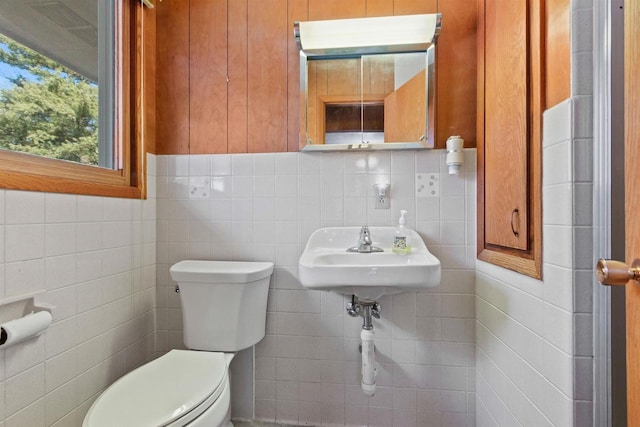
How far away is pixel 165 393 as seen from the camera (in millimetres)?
872

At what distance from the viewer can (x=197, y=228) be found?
1401 millimetres

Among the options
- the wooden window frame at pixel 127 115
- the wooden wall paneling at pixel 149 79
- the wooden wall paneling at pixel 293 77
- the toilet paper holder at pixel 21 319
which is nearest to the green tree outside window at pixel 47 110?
the wooden window frame at pixel 127 115

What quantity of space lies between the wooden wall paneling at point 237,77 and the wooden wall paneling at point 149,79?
1.24ft

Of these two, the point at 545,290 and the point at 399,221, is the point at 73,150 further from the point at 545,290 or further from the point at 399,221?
the point at 545,290

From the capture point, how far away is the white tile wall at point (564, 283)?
27.6 inches

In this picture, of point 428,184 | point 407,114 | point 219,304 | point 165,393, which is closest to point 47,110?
point 219,304

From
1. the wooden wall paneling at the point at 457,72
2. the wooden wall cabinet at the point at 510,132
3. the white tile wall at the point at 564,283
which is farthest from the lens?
the wooden wall paneling at the point at 457,72

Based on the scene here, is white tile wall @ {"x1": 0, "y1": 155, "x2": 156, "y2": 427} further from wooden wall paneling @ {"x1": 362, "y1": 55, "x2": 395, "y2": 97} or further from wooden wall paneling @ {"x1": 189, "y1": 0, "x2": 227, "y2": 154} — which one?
wooden wall paneling @ {"x1": 362, "y1": 55, "x2": 395, "y2": 97}

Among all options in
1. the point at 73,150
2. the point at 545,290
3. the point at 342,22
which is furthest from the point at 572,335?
the point at 73,150

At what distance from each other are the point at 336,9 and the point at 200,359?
1.61 metres

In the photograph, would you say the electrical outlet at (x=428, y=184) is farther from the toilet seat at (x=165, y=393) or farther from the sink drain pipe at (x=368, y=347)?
the toilet seat at (x=165, y=393)

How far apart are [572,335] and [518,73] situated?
78 centimetres

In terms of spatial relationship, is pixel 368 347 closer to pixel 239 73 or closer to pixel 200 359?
pixel 200 359

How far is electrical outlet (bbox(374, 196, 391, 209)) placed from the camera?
1.30 metres
